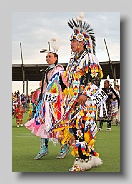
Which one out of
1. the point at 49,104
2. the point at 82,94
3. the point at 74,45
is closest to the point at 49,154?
the point at 49,104

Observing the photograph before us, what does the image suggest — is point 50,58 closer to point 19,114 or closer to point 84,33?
point 84,33

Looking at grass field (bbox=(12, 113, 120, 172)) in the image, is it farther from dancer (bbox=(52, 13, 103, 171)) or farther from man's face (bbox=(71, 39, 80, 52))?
man's face (bbox=(71, 39, 80, 52))

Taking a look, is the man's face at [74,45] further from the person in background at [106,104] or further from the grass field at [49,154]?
the grass field at [49,154]

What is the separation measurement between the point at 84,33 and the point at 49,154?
1.46m

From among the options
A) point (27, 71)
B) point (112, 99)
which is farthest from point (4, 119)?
point (112, 99)

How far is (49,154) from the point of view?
8.64 m

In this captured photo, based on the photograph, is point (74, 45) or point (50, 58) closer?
point (74, 45)

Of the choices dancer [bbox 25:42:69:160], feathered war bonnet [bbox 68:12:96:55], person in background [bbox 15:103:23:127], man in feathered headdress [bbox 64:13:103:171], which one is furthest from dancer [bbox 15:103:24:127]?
feathered war bonnet [bbox 68:12:96:55]

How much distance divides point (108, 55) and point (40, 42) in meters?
0.80

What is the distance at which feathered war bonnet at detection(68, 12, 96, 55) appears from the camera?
27.9 feet

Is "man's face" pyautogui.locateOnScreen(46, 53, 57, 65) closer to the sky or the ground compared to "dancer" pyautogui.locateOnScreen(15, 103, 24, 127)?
closer to the sky

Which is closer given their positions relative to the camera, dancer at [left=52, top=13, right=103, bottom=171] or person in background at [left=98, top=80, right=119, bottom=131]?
dancer at [left=52, top=13, right=103, bottom=171]

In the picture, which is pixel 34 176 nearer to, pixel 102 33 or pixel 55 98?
pixel 55 98

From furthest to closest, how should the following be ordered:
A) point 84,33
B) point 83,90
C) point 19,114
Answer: point 19,114, point 84,33, point 83,90
